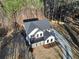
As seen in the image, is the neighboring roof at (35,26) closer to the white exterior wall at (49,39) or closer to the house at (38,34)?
the house at (38,34)

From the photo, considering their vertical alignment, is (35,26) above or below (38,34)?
above

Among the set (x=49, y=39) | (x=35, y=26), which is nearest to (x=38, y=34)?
(x=35, y=26)

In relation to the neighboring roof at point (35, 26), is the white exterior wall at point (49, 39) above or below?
below

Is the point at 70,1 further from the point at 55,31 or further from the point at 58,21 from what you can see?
the point at 55,31

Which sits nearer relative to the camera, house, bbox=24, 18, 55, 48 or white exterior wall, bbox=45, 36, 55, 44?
house, bbox=24, 18, 55, 48

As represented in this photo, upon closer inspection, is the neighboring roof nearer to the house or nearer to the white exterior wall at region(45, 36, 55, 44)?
the house

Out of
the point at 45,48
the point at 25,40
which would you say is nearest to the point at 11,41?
the point at 25,40

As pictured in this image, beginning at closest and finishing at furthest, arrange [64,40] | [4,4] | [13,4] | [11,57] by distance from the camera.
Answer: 1. [11,57]
2. [64,40]
3. [13,4]
4. [4,4]

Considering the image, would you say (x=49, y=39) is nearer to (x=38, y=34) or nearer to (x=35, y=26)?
(x=38, y=34)

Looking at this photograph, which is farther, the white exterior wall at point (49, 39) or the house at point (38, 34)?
Answer: the white exterior wall at point (49, 39)

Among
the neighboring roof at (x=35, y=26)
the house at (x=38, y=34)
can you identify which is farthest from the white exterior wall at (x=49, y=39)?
the neighboring roof at (x=35, y=26)

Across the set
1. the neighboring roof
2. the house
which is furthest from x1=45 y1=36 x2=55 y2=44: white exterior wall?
the neighboring roof
